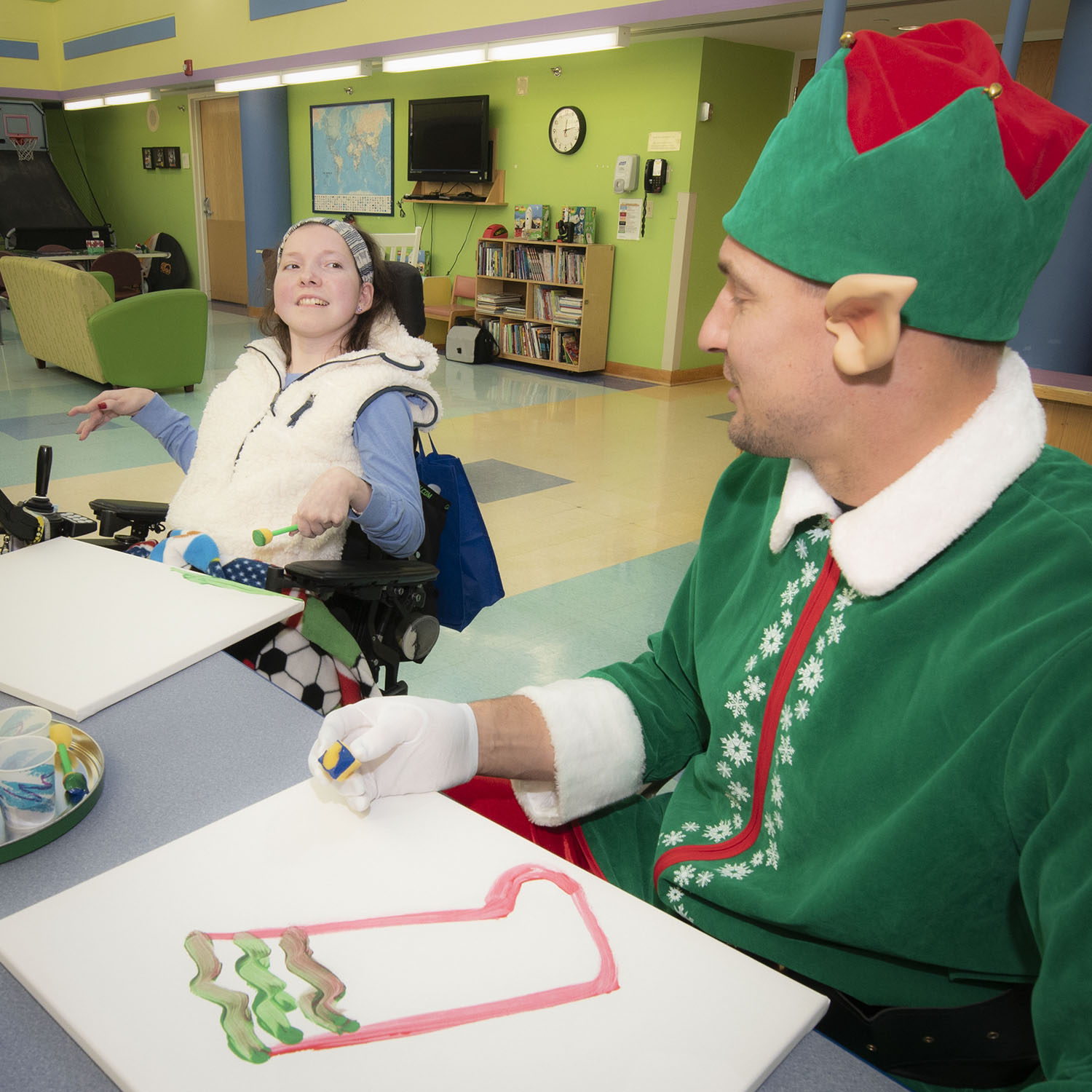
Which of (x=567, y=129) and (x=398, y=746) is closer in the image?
(x=398, y=746)

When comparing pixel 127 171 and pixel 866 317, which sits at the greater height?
pixel 127 171

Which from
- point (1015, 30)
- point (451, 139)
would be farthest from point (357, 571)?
point (451, 139)

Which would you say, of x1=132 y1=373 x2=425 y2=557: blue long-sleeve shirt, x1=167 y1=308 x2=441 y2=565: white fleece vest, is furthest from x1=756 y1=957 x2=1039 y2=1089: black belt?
x1=167 y1=308 x2=441 y2=565: white fleece vest

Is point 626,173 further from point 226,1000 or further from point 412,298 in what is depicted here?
point 226,1000

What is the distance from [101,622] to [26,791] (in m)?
0.43

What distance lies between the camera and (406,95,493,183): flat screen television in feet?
25.4

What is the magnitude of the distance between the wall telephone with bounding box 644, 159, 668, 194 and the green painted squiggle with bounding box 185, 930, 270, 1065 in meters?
6.99

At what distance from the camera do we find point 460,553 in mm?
1918

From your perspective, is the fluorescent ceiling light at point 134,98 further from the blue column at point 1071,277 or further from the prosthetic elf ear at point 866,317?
the prosthetic elf ear at point 866,317

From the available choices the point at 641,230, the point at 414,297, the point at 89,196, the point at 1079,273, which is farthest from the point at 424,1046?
the point at 89,196

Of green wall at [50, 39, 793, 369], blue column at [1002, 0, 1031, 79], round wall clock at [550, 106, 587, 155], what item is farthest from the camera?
round wall clock at [550, 106, 587, 155]

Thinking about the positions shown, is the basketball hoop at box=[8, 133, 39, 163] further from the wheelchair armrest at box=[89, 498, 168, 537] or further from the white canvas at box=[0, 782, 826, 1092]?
the white canvas at box=[0, 782, 826, 1092]

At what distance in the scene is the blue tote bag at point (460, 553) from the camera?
6.30ft

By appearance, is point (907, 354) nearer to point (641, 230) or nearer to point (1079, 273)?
point (1079, 273)
